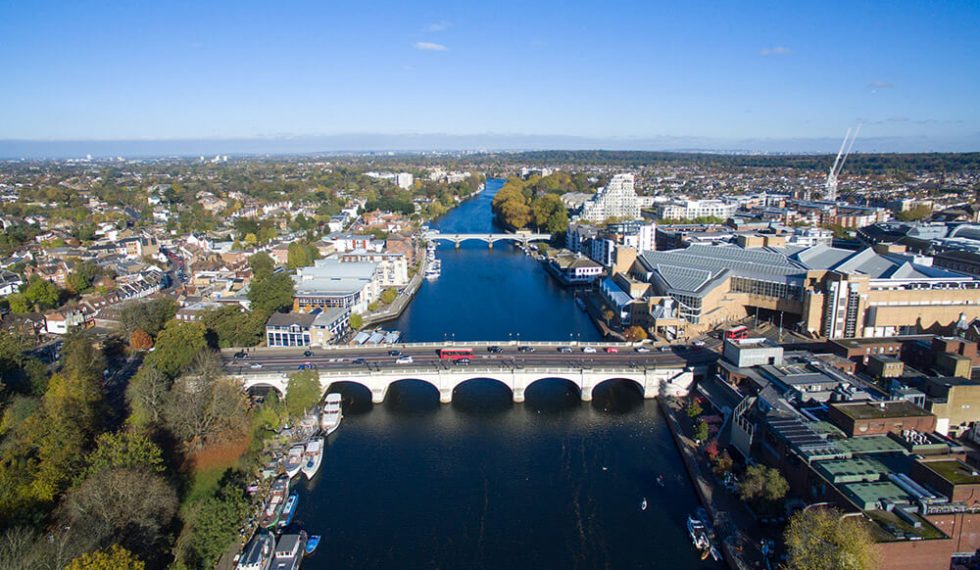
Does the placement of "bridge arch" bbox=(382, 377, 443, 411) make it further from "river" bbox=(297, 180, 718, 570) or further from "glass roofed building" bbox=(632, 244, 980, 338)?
"glass roofed building" bbox=(632, 244, 980, 338)

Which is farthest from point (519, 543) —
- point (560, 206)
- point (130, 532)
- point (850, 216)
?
point (850, 216)

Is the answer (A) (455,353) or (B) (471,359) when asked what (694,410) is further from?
(A) (455,353)

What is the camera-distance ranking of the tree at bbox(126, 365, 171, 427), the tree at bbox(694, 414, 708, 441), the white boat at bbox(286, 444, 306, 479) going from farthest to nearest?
the tree at bbox(694, 414, 708, 441)
the tree at bbox(126, 365, 171, 427)
the white boat at bbox(286, 444, 306, 479)

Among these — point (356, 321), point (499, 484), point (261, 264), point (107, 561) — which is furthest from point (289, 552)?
point (261, 264)

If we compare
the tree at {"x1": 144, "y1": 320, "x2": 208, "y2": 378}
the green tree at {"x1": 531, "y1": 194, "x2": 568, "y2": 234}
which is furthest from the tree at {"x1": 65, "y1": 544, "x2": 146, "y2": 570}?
the green tree at {"x1": 531, "y1": 194, "x2": 568, "y2": 234}

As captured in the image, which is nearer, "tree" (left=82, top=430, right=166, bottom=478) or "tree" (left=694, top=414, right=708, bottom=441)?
"tree" (left=82, top=430, right=166, bottom=478)

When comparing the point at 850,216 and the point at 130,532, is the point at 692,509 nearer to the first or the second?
the point at 130,532
